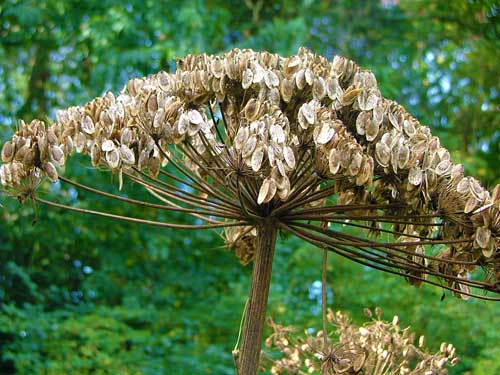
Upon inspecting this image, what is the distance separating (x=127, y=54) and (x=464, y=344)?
147 inches

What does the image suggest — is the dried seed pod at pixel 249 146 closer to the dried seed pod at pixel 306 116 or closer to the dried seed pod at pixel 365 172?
the dried seed pod at pixel 306 116

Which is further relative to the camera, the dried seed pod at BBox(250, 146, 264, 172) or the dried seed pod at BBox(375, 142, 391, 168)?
the dried seed pod at BBox(375, 142, 391, 168)

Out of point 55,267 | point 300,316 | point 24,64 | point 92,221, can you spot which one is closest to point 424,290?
point 300,316

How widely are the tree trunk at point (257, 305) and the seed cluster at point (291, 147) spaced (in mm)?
69

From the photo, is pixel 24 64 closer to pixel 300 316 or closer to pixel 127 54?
pixel 127 54

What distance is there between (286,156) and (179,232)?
5253 mm

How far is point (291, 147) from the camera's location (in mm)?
2225

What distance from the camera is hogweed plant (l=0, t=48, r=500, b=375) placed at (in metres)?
2.17

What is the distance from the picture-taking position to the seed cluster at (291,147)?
2.16 metres

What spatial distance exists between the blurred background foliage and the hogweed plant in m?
2.32

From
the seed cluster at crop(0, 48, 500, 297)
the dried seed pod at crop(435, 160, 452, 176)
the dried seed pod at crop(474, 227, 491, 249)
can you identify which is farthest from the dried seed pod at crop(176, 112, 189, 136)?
the dried seed pod at crop(474, 227, 491, 249)

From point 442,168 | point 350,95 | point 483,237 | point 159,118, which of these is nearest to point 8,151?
point 159,118

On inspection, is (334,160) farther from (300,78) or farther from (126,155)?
(126,155)

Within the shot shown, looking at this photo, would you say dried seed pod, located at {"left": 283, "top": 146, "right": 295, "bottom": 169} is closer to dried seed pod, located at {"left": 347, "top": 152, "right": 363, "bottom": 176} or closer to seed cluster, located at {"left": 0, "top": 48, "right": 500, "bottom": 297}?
seed cluster, located at {"left": 0, "top": 48, "right": 500, "bottom": 297}
